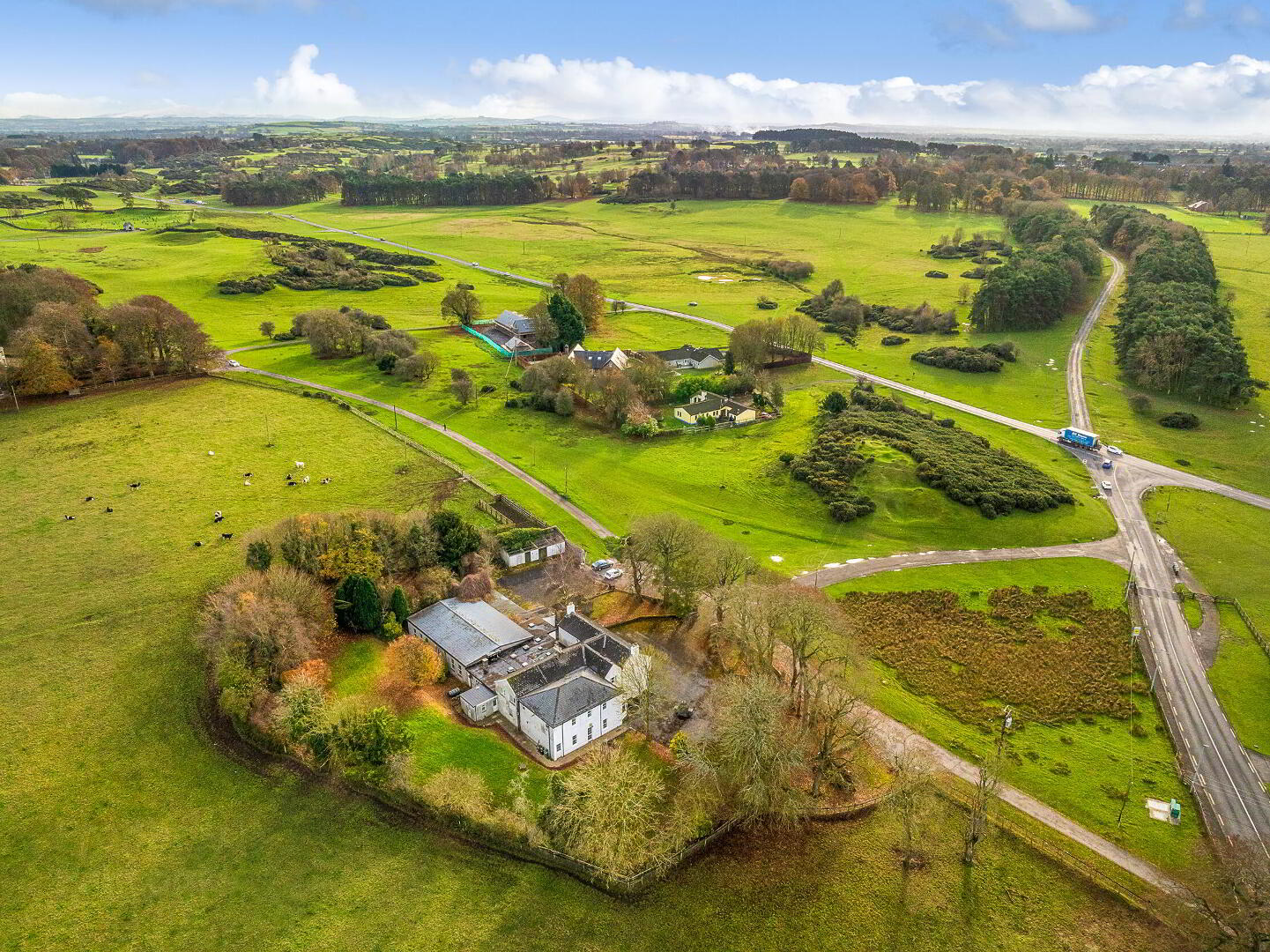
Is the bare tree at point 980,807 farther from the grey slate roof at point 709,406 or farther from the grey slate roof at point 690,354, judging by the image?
the grey slate roof at point 690,354

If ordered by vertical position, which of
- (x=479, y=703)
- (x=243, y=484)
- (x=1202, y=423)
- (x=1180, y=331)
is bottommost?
(x=479, y=703)

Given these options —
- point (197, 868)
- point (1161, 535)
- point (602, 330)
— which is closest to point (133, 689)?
point (197, 868)

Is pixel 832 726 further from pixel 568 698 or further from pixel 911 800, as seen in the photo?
pixel 568 698

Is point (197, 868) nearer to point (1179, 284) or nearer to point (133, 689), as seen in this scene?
point (133, 689)

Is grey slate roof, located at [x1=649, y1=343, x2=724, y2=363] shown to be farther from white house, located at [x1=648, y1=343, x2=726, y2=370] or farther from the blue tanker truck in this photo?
the blue tanker truck

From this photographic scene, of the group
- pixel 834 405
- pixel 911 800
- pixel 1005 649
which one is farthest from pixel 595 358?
pixel 911 800
